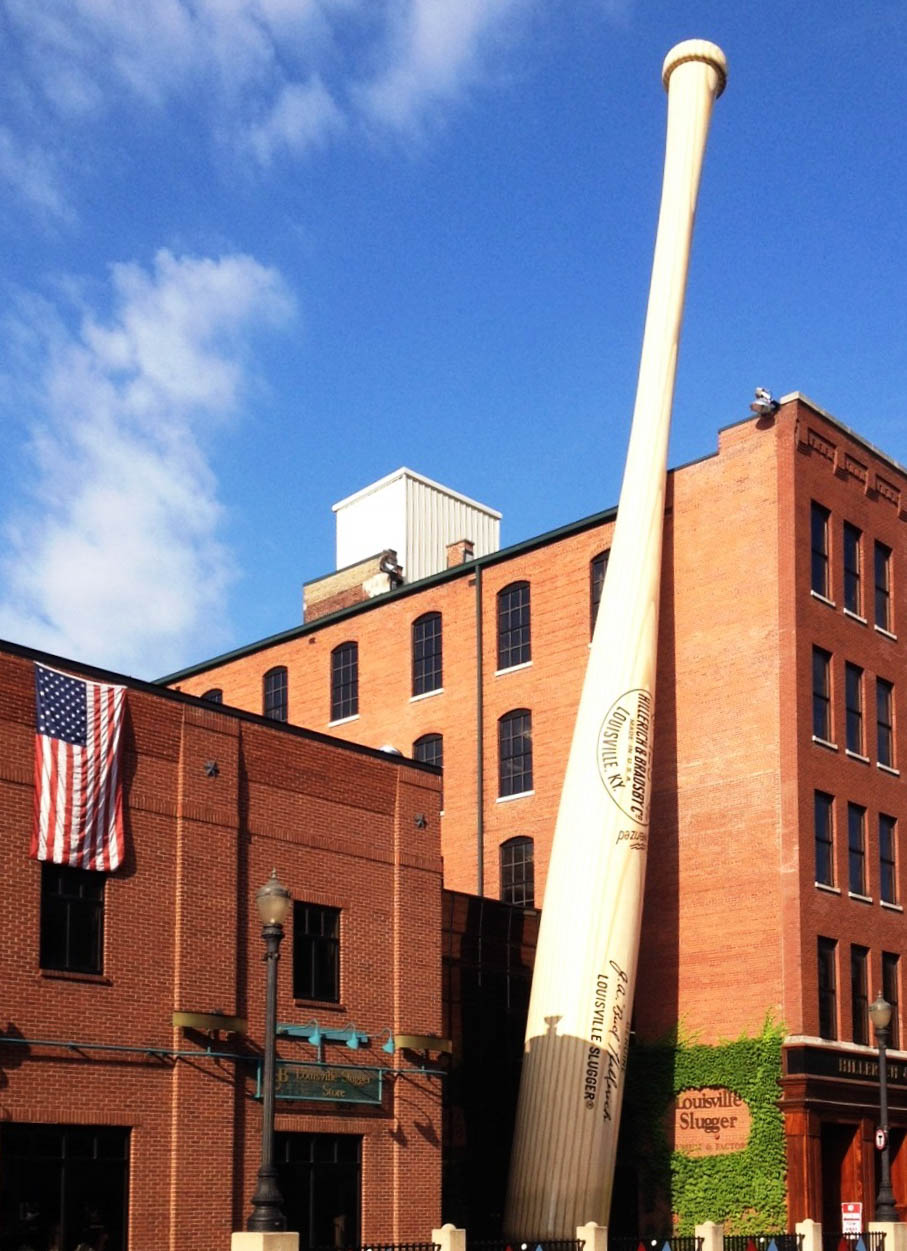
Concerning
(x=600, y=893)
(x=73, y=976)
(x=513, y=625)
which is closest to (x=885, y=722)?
(x=513, y=625)

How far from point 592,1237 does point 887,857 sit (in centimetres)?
1617

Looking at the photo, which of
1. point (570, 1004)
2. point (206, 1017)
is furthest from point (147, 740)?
point (570, 1004)

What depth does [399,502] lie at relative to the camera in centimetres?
5603

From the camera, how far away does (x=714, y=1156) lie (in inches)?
1414

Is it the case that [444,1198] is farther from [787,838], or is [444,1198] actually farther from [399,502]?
[399,502]

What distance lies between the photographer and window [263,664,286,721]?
5206cm

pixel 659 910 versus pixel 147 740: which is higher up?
pixel 147 740

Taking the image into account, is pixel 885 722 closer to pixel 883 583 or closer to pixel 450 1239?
pixel 883 583

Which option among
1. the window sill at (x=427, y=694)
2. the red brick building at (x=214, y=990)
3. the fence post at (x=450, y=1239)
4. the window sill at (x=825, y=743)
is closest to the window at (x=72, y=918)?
the red brick building at (x=214, y=990)

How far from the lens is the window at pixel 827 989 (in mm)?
36562

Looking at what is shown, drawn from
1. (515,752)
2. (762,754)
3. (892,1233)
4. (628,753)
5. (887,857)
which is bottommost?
(892,1233)

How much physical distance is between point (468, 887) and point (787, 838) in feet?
36.1

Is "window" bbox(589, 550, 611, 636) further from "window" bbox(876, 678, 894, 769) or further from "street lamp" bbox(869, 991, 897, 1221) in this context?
"street lamp" bbox(869, 991, 897, 1221)

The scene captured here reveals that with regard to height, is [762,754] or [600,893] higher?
[762,754]
